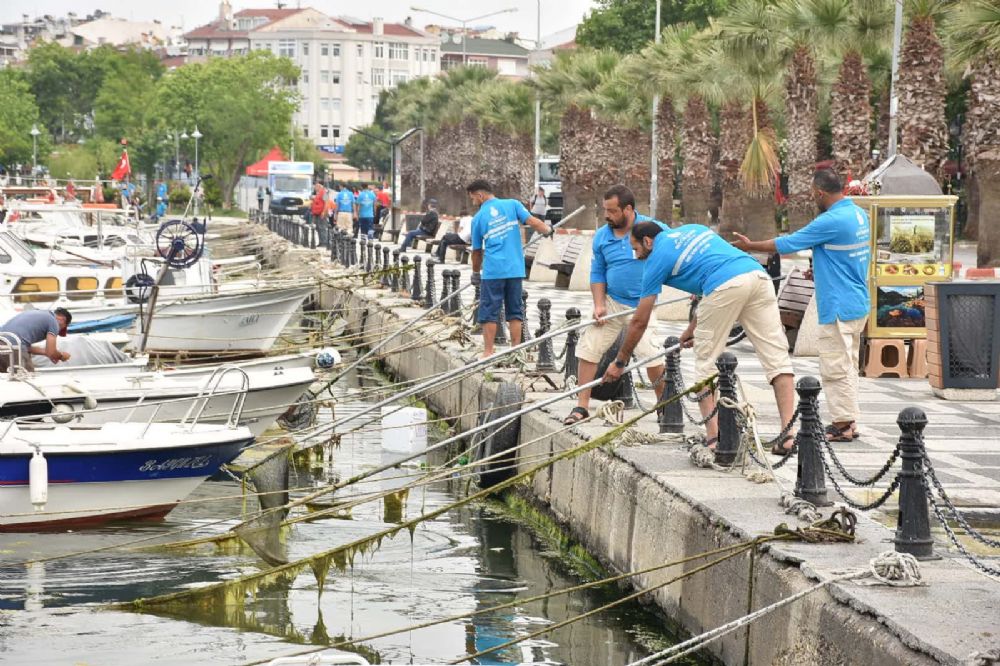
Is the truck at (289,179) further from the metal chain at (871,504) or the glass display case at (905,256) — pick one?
the metal chain at (871,504)

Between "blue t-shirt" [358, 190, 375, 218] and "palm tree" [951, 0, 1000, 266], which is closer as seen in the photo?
"palm tree" [951, 0, 1000, 266]

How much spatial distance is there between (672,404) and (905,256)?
5708mm

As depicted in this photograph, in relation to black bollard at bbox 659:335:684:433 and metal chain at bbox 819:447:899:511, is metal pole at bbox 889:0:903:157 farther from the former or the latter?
metal chain at bbox 819:447:899:511

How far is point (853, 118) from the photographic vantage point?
3409 cm

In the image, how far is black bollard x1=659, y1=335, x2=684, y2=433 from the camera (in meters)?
10.9

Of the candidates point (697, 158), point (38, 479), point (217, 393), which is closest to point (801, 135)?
point (697, 158)

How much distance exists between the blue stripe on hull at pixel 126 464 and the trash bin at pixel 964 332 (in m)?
6.04

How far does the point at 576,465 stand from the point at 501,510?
6.84 feet

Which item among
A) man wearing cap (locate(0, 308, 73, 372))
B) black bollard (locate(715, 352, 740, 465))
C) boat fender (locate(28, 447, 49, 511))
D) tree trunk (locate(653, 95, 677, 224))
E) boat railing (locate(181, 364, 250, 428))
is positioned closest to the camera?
black bollard (locate(715, 352, 740, 465))

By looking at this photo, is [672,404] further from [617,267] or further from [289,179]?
[289,179]

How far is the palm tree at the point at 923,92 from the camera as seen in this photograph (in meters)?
29.1

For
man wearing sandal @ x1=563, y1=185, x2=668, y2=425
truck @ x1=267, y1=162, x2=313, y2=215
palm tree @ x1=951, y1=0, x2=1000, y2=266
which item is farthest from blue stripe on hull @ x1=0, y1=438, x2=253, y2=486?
truck @ x1=267, y1=162, x2=313, y2=215

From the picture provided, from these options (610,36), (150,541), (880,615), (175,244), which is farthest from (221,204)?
(880,615)

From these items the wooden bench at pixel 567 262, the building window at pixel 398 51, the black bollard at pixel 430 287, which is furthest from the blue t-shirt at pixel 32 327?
the building window at pixel 398 51
